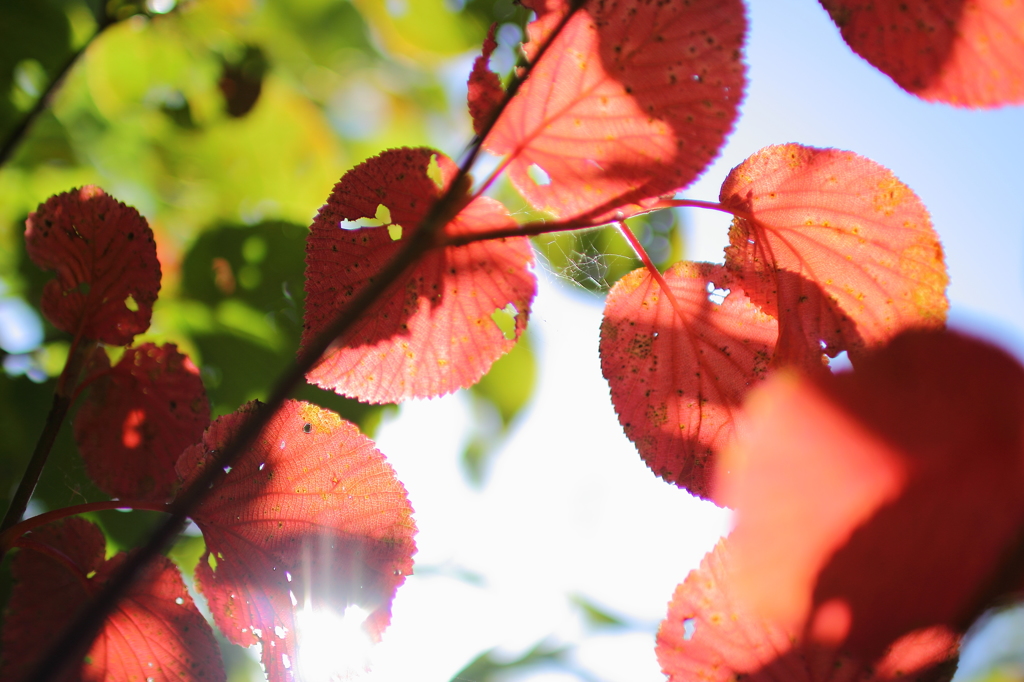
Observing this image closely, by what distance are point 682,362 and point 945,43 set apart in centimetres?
19

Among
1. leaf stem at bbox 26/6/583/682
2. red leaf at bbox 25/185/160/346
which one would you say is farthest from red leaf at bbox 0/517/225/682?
leaf stem at bbox 26/6/583/682

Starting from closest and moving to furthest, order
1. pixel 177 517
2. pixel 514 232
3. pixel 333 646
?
1. pixel 177 517
2. pixel 514 232
3. pixel 333 646

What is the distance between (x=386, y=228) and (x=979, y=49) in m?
0.28

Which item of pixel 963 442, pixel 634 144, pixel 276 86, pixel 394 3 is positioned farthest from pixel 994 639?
pixel 276 86

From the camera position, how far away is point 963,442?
199mm

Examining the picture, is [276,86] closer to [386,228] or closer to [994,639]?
[386,228]

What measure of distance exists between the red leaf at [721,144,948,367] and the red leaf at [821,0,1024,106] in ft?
0.14

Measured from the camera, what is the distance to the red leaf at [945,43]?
0.96ft

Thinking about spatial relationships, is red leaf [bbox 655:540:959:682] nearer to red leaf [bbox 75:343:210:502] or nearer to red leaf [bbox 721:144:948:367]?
red leaf [bbox 721:144:948:367]

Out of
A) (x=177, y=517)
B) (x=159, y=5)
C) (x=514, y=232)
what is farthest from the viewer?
(x=159, y=5)

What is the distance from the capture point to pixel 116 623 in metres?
0.37

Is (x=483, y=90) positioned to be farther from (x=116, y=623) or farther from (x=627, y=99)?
(x=116, y=623)

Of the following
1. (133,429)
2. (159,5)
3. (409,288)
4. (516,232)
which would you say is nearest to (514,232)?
(516,232)

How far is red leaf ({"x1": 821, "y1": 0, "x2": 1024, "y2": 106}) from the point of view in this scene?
0.29m
